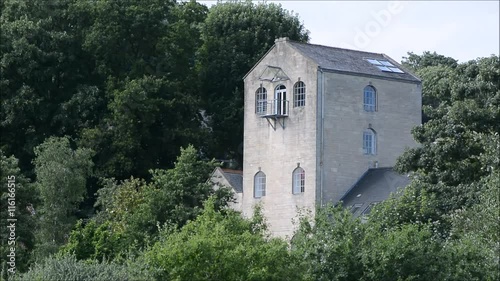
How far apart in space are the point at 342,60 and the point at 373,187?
6.83m

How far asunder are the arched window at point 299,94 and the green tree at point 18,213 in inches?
554

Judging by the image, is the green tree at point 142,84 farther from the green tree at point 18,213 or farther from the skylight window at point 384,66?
the green tree at point 18,213

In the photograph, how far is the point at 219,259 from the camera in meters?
38.4

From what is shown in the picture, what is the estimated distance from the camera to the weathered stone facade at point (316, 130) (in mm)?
63250

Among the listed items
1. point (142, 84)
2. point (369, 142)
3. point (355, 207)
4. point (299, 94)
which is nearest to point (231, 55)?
point (142, 84)

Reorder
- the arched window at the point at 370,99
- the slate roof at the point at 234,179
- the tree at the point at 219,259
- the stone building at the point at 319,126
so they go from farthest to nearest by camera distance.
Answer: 1. the slate roof at the point at 234,179
2. the arched window at the point at 370,99
3. the stone building at the point at 319,126
4. the tree at the point at 219,259

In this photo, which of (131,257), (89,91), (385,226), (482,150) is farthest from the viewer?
(89,91)

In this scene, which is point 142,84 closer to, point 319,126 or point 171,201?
point 319,126

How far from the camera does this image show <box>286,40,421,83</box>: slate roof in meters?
63.9

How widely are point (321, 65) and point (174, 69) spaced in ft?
45.3

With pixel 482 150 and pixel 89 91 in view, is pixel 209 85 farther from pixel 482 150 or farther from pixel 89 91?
pixel 482 150

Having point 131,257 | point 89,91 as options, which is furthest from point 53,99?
point 131,257

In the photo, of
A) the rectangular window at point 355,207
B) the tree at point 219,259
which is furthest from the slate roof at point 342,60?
the tree at point 219,259

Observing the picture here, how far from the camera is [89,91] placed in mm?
72375
